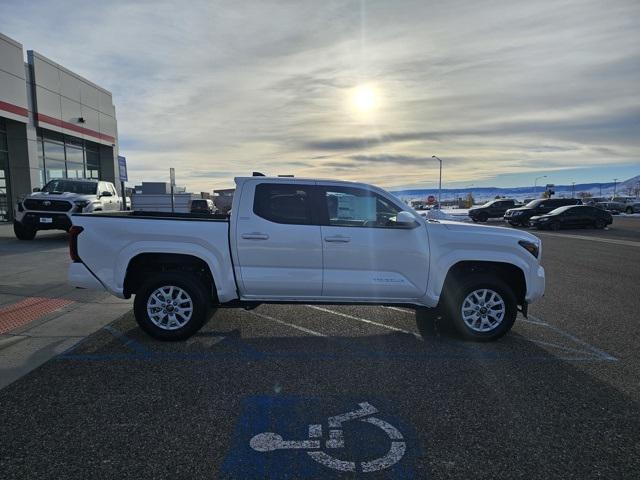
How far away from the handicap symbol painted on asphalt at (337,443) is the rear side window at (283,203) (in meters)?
2.40

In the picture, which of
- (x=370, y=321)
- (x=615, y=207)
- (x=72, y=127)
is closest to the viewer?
(x=370, y=321)

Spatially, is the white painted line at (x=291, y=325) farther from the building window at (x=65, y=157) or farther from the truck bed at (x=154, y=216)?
the building window at (x=65, y=157)

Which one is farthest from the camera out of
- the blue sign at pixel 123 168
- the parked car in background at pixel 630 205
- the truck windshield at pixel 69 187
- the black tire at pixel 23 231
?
the parked car in background at pixel 630 205

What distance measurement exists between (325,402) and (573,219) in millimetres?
26900

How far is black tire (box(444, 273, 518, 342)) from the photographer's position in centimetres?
516

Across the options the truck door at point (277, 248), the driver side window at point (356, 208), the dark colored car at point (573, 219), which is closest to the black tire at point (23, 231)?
the truck door at point (277, 248)

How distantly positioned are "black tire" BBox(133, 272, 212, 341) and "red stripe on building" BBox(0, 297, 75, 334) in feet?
6.42

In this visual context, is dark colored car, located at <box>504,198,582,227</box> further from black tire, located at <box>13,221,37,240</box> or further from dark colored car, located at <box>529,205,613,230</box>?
black tire, located at <box>13,221,37,240</box>

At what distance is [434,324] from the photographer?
5930mm

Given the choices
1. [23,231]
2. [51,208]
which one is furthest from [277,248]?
[23,231]

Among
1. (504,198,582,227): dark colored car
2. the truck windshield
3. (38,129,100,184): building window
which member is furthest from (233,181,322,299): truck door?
(504,198,582,227): dark colored car

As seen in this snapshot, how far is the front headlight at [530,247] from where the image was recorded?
5.29m

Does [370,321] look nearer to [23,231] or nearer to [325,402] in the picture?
[325,402]

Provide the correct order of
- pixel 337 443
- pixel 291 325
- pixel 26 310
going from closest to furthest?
pixel 337 443 → pixel 291 325 → pixel 26 310
